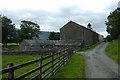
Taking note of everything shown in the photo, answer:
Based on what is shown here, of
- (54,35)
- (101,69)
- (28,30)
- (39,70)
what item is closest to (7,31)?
(28,30)

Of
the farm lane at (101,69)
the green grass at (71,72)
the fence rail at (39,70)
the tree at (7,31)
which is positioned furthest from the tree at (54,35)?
the fence rail at (39,70)

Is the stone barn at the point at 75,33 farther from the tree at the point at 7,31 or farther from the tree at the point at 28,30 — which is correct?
the tree at the point at 28,30

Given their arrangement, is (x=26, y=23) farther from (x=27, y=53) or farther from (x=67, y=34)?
(x=27, y=53)

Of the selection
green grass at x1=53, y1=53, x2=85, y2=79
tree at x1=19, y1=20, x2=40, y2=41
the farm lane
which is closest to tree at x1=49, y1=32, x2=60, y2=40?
tree at x1=19, y1=20, x2=40, y2=41

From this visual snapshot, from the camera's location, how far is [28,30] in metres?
126

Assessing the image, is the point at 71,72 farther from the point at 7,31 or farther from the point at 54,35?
the point at 54,35

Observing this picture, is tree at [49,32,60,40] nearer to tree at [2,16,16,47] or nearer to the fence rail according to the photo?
tree at [2,16,16,47]

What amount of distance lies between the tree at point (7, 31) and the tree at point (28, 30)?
7.27 m

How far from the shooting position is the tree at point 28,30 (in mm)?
122000

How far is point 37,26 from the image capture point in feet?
445

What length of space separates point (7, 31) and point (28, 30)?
25086 mm

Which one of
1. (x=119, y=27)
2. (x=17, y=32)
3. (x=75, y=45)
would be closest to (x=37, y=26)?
(x=17, y=32)

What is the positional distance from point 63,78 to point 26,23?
120m

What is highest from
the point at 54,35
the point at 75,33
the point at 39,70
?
the point at 54,35
